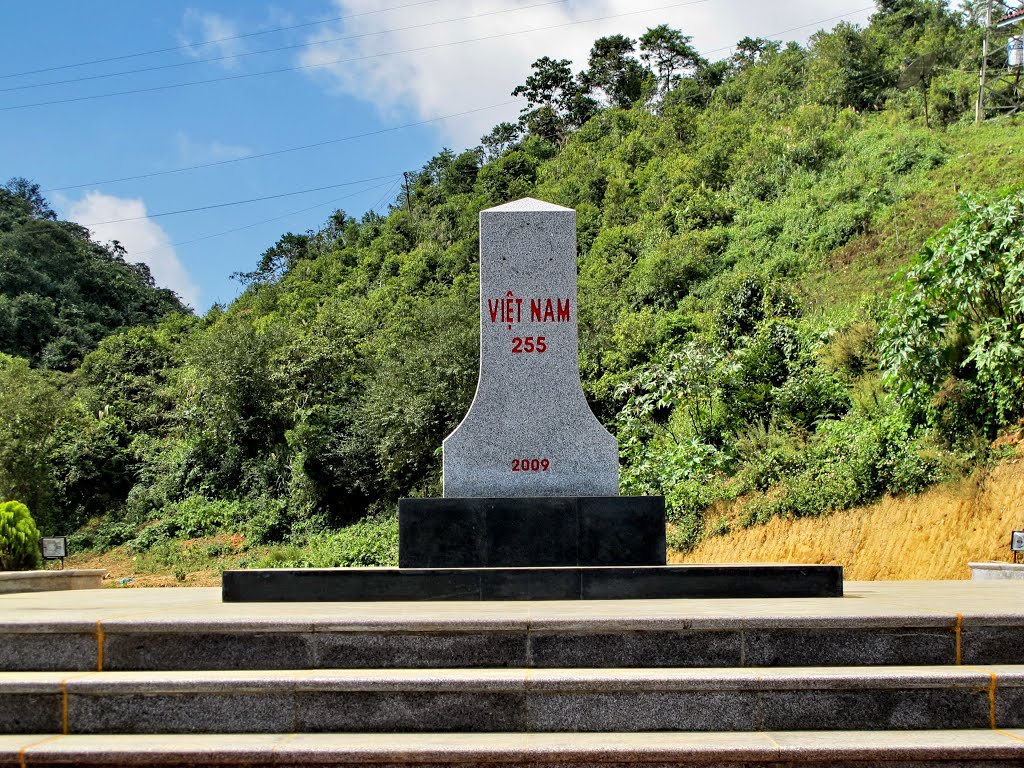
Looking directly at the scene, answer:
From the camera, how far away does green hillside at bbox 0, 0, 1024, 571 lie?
1451cm

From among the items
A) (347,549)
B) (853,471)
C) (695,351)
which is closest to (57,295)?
(347,549)

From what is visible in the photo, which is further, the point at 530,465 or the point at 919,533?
the point at 919,533

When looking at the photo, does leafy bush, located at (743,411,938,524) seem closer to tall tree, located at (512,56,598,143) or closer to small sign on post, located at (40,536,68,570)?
small sign on post, located at (40,536,68,570)

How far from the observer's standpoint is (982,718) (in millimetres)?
4867

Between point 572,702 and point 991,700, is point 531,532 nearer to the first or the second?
point 572,702

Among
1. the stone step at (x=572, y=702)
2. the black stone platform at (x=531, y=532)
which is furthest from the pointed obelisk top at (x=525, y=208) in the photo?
the stone step at (x=572, y=702)

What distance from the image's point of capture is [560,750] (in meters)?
4.48

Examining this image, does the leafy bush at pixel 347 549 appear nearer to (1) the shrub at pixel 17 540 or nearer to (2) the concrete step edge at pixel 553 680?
(1) the shrub at pixel 17 540

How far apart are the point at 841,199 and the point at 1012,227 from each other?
16.6 metres

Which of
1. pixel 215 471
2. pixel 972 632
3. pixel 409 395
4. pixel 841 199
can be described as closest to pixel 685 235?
pixel 841 199

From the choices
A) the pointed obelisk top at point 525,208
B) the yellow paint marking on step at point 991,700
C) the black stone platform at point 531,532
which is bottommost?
the yellow paint marking on step at point 991,700

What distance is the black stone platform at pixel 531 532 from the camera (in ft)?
25.6

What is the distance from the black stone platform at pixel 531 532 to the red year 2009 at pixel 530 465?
412 millimetres

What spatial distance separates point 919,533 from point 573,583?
8143mm
